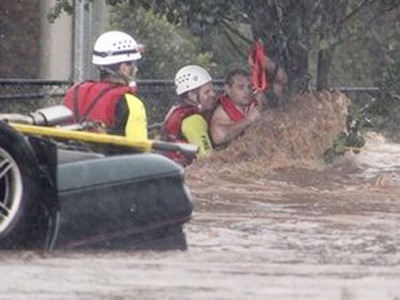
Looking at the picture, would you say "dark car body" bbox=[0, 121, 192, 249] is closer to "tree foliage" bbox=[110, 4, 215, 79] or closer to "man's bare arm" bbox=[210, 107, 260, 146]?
"man's bare arm" bbox=[210, 107, 260, 146]

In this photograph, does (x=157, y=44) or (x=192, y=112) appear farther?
(x=157, y=44)

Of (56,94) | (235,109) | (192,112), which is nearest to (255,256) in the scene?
(192,112)

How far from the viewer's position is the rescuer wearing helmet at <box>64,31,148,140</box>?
452 inches

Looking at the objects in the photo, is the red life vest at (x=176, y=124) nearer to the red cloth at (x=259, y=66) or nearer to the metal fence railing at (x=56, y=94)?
the red cloth at (x=259, y=66)

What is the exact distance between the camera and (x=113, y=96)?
11.6 metres

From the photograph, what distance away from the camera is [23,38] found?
67.1 feet

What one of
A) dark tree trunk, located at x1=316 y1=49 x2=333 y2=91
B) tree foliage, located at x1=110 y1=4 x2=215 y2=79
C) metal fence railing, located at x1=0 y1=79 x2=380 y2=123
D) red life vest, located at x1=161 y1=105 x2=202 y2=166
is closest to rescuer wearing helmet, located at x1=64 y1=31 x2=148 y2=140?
red life vest, located at x1=161 y1=105 x2=202 y2=166

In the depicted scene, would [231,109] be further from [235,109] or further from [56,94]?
[56,94]

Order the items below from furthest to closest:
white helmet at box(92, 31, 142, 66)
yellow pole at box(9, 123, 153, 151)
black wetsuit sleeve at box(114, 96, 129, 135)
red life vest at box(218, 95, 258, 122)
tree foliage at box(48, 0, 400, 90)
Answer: red life vest at box(218, 95, 258, 122), tree foliage at box(48, 0, 400, 90), white helmet at box(92, 31, 142, 66), black wetsuit sleeve at box(114, 96, 129, 135), yellow pole at box(9, 123, 153, 151)

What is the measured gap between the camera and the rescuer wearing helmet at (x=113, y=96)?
11492 millimetres

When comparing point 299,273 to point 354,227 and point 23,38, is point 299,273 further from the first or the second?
point 23,38

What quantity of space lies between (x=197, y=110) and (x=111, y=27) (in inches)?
249

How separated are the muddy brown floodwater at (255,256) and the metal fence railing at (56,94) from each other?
14.3 feet

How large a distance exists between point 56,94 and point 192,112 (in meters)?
4.47
